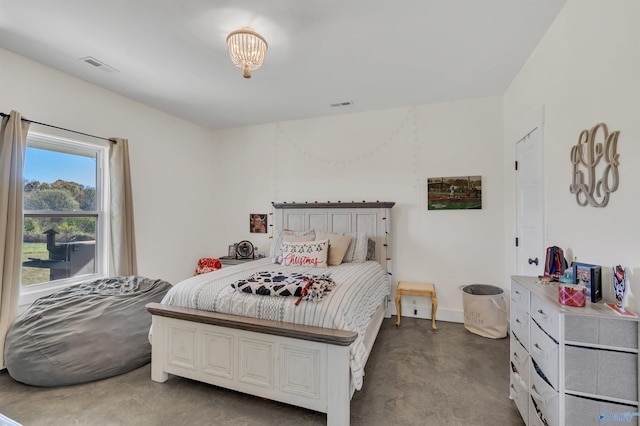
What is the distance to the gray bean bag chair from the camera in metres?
2.15

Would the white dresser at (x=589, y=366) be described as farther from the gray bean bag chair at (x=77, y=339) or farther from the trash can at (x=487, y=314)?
the gray bean bag chair at (x=77, y=339)

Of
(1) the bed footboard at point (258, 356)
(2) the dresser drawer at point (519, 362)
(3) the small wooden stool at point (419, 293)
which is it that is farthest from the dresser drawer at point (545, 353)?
(3) the small wooden stool at point (419, 293)

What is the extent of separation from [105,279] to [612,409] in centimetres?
394

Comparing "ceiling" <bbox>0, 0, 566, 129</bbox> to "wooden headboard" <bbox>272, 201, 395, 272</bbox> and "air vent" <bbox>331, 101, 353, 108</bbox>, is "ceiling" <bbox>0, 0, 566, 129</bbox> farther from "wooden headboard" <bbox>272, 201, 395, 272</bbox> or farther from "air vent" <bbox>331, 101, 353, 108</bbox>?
"wooden headboard" <bbox>272, 201, 395, 272</bbox>

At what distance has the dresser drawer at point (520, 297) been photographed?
1.70 metres

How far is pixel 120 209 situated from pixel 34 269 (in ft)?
2.93

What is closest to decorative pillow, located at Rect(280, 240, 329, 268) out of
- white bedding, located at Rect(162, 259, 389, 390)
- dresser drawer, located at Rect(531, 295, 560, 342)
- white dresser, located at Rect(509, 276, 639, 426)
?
white bedding, located at Rect(162, 259, 389, 390)

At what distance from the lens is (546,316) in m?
1.42

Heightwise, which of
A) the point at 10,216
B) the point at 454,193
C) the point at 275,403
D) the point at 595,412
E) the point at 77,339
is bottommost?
the point at 275,403

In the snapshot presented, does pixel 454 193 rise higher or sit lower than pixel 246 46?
lower

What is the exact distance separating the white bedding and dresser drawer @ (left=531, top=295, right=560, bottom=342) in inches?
39.3

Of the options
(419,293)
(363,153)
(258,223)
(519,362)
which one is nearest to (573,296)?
(519,362)

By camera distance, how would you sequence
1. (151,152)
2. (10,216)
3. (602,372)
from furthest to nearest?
(151,152) < (10,216) < (602,372)

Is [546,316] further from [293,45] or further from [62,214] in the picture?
[62,214]
